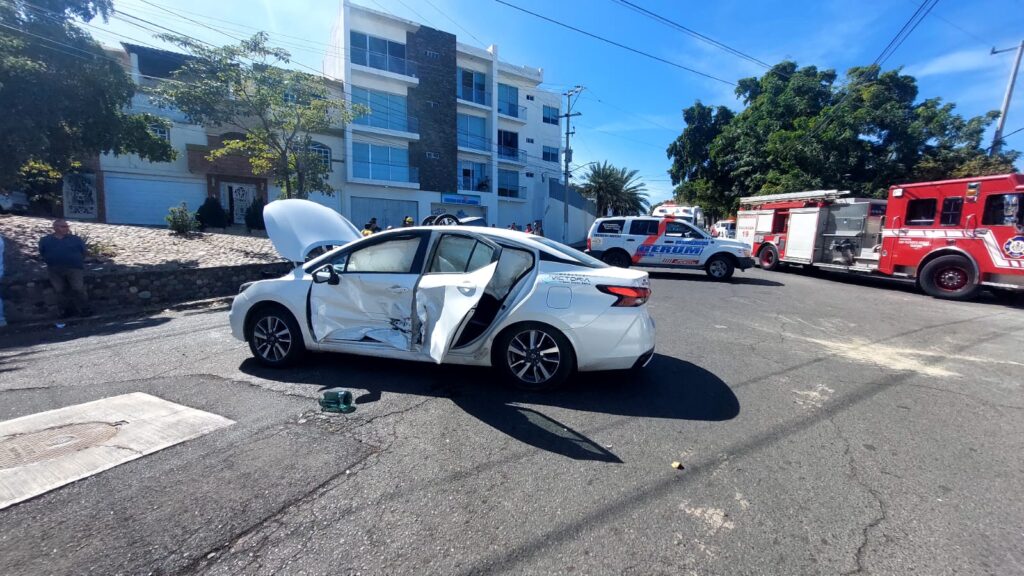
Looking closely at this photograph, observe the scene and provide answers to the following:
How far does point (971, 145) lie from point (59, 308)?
33.1 m

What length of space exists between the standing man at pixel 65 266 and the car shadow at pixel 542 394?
5025 mm

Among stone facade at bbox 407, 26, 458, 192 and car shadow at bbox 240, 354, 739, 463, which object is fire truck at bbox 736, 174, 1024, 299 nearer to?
car shadow at bbox 240, 354, 739, 463

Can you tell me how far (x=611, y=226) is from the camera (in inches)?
539

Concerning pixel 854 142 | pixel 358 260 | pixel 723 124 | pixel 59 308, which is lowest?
pixel 59 308

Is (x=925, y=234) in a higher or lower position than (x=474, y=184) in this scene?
lower

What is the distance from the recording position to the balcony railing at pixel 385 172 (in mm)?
25828

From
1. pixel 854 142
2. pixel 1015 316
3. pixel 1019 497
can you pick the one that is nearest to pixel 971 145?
pixel 854 142

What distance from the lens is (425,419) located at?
11.2ft

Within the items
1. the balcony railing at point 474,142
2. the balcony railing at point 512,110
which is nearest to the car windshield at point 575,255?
the balcony railing at point 474,142

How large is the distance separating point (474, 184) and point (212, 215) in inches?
691

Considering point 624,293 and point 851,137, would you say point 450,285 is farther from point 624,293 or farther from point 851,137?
point 851,137

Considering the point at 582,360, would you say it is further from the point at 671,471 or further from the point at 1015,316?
the point at 1015,316

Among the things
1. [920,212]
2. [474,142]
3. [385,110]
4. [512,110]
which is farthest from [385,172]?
[920,212]

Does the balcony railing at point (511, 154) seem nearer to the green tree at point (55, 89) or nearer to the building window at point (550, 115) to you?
the building window at point (550, 115)
